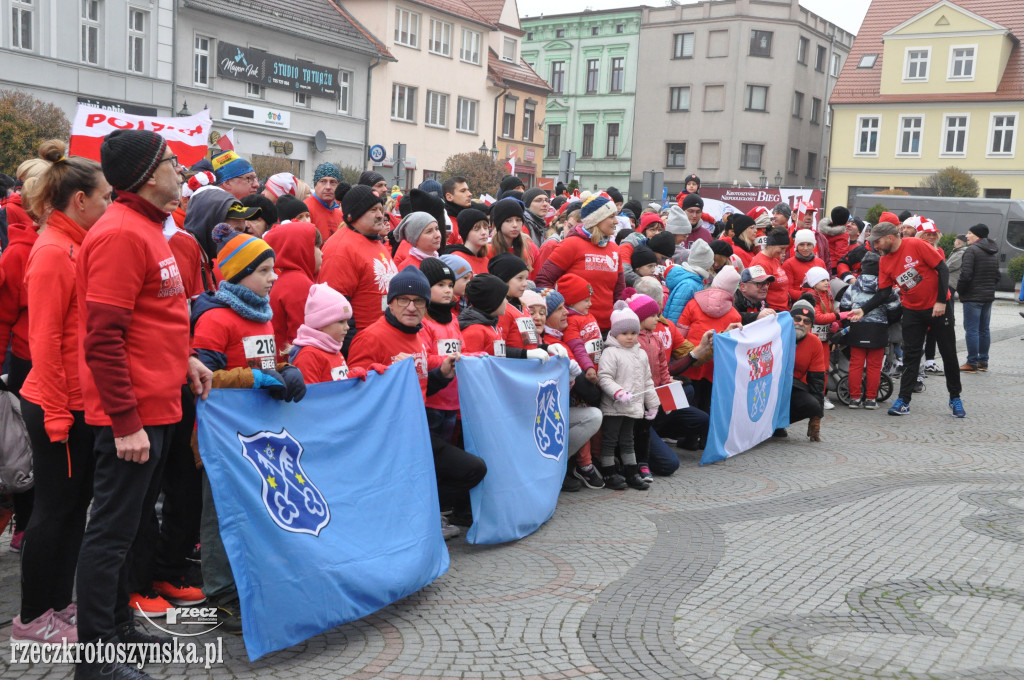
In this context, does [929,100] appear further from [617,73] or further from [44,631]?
[44,631]

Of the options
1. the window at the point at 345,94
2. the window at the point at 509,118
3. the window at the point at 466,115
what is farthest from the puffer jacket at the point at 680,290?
the window at the point at 509,118

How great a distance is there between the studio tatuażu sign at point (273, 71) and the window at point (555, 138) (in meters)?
27.1

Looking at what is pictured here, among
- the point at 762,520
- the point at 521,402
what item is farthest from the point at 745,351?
the point at 521,402

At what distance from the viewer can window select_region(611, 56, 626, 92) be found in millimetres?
63250

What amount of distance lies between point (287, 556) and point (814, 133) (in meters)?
62.9

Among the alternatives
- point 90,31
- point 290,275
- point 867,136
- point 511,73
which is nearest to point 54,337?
point 290,275

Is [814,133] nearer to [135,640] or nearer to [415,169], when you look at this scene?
[415,169]

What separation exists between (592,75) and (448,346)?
6111 cm

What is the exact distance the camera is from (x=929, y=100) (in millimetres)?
50062

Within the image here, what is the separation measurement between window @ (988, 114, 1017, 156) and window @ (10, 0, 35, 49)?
42.6m

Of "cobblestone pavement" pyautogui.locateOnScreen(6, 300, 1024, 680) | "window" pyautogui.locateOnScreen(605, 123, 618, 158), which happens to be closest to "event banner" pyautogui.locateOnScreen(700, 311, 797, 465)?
"cobblestone pavement" pyautogui.locateOnScreen(6, 300, 1024, 680)

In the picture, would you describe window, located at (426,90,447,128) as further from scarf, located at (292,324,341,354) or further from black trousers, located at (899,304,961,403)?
scarf, located at (292,324,341,354)

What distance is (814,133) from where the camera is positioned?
62.3 meters

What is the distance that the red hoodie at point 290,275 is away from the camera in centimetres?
647
